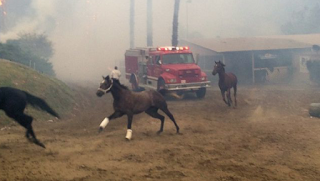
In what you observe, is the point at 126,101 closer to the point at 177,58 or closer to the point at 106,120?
the point at 106,120

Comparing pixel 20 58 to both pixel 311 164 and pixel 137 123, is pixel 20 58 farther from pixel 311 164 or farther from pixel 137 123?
pixel 311 164

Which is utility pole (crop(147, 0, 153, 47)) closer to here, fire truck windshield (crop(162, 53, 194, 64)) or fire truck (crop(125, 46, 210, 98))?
fire truck (crop(125, 46, 210, 98))

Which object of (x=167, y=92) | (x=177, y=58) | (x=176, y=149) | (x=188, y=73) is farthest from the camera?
(x=177, y=58)

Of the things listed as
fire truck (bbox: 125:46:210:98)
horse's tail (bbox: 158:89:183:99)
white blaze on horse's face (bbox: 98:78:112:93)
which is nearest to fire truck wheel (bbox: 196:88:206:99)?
fire truck (bbox: 125:46:210:98)

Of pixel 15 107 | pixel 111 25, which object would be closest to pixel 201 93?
pixel 15 107

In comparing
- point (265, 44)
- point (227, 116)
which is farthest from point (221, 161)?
point (265, 44)

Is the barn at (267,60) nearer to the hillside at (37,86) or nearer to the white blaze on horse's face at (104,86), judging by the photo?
the hillside at (37,86)

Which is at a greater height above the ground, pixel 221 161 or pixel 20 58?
pixel 20 58

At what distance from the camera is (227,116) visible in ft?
47.6

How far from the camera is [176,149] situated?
367 inches

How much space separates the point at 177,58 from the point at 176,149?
36.4 ft

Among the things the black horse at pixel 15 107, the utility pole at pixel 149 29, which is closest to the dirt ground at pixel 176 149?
the black horse at pixel 15 107

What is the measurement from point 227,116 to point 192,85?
16.8ft

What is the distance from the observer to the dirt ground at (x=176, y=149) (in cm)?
735
